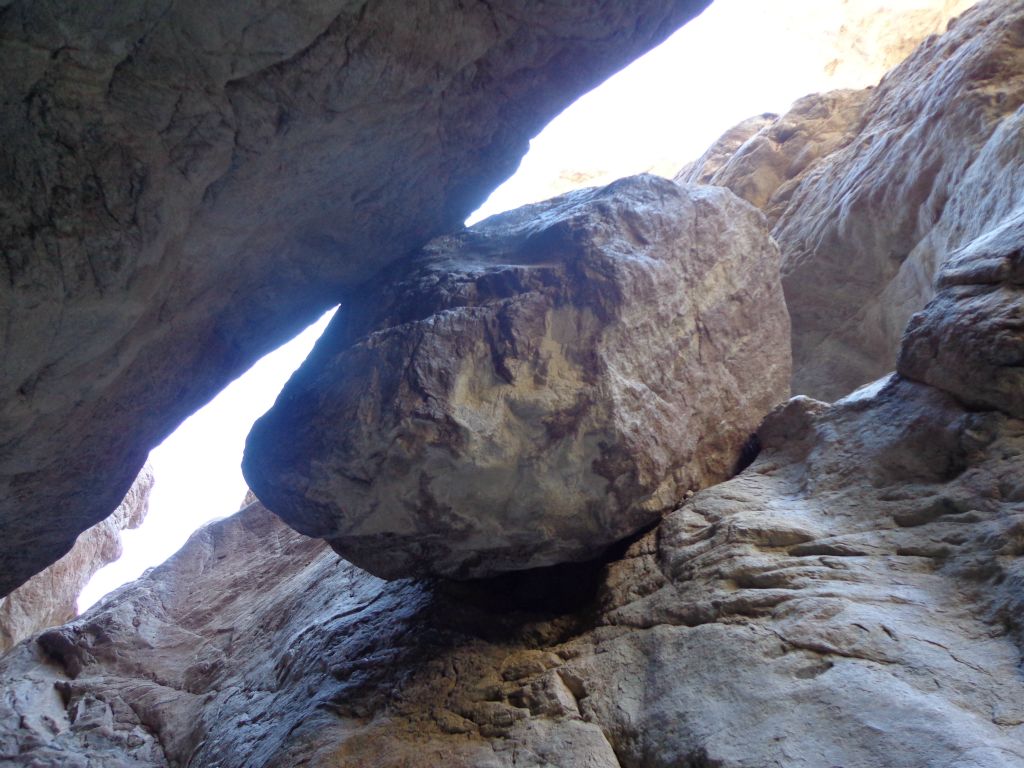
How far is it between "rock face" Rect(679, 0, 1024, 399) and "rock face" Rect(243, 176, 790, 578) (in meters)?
1.76

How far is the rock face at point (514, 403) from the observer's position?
3553 mm

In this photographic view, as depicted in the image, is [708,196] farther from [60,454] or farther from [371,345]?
[60,454]

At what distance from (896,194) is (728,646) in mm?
4024

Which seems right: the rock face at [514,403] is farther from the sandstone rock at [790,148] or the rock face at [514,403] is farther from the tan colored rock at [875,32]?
the tan colored rock at [875,32]

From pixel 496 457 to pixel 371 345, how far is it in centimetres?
84

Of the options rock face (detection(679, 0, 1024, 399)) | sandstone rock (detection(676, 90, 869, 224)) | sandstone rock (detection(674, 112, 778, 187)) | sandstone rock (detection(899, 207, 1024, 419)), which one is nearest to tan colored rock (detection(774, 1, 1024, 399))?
rock face (detection(679, 0, 1024, 399))

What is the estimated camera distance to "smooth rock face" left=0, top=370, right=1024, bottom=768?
8.61 ft

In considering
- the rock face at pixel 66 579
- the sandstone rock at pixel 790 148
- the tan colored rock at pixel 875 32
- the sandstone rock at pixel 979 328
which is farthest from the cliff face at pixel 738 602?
the tan colored rock at pixel 875 32

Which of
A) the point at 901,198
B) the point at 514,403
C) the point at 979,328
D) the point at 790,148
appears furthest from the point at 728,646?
the point at 790,148

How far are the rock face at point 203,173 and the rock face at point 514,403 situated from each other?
49 cm

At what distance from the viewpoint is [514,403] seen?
3.56 m

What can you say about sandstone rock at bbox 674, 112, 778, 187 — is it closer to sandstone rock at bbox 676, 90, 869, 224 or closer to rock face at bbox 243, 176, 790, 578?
sandstone rock at bbox 676, 90, 869, 224

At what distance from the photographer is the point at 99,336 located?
11.1 ft

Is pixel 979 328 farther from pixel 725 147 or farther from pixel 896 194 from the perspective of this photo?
pixel 725 147
